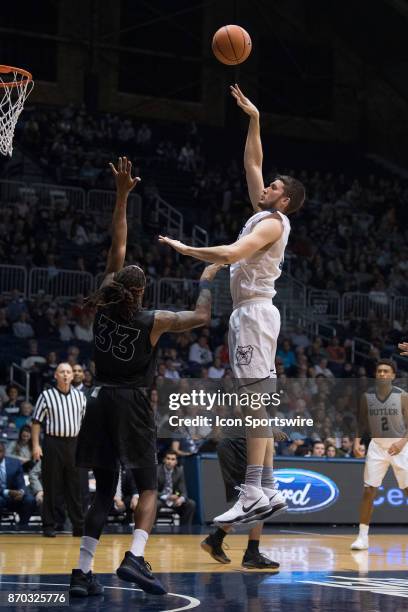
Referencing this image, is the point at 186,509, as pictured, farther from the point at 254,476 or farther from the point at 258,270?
the point at 258,270

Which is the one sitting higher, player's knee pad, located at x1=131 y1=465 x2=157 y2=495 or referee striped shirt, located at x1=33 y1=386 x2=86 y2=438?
referee striped shirt, located at x1=33 y1=386 x2=86 y2=438

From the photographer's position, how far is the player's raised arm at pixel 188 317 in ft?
23.2

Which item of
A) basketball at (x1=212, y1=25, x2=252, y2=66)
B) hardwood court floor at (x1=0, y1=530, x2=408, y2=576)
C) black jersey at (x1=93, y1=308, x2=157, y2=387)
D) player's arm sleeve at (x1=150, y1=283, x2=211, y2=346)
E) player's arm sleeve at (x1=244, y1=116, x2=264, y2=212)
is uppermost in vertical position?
basketball at (x1=212, y1=25, x2=252, y2=66)

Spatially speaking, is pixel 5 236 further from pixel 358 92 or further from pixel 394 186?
pixel 358 92

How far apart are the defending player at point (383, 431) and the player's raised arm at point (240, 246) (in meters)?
4.79

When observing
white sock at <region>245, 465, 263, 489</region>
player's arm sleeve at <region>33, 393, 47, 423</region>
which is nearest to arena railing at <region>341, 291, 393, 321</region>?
player's arm sleeve at <region>33, 393, 47, 423</region>

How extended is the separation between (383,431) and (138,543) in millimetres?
5447

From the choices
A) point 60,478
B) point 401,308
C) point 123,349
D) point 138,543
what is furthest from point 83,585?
point 401,308

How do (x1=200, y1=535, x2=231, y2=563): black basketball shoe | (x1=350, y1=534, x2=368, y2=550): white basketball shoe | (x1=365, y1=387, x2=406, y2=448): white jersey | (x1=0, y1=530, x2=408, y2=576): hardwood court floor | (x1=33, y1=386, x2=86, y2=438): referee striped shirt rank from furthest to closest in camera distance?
(x1=33, y1=386, x2=86, y2=438): referee striped shirt < (x1=365, y1=387, x2=406, y2=448): white jersey < (x1=350, y1=534, x2=368, y2=550): white basketball shoe < (x1=0, y1=530, x2=408, y2=576): hardwood court floor < (x1=200, y1=535, x2=231, y2=563): black basketball shoe

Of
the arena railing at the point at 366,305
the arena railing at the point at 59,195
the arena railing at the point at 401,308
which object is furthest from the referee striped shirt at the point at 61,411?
the arena railing at the point at 401,308

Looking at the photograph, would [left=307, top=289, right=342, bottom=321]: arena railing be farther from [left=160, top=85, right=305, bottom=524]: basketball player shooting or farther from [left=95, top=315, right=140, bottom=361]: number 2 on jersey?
[left=95, top=315, right=140, bottom=361]: number 2 on jersey

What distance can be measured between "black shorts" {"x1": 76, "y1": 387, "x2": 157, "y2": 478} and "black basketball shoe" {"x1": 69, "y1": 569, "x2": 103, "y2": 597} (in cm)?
68

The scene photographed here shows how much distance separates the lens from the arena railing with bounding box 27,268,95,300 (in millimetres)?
21281

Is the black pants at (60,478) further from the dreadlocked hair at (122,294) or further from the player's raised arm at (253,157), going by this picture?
the dreadlocked hair at (122,294)
